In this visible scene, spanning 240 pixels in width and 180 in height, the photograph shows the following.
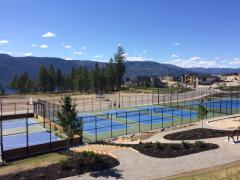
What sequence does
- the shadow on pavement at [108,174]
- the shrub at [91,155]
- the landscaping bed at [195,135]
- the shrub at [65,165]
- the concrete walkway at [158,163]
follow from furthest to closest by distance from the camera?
the landscaping bed at [195,135], the shrub at [91,155], the shrub at [65,165], the concrete walkway at [158,163], the shadow on pavement at [108,174]

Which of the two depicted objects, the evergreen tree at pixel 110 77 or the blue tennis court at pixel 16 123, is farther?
the evergreen tree at pixel 110 77

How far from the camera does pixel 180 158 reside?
738 inches

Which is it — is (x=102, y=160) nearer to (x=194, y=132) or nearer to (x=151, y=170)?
(x=151, y=170)

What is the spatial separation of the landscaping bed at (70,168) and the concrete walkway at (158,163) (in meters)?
0.53

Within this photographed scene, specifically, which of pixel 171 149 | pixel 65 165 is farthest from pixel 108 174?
pixel 171 149

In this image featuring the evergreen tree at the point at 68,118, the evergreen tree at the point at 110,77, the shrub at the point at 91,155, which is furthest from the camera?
the evergreen tree at the point at 110,77

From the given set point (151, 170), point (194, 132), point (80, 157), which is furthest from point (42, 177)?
point (194, 132)

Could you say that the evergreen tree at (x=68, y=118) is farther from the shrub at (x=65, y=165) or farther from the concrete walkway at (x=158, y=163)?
the shrub at (x=65, y=165)

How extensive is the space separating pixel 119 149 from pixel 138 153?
156 cm

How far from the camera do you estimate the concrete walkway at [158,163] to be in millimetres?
15832

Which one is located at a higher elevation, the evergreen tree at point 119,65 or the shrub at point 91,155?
the evergreen tree at point 119,65

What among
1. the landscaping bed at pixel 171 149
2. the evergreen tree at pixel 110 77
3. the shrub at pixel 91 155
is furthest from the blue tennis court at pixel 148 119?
the evergreen tree at pixel 110 77

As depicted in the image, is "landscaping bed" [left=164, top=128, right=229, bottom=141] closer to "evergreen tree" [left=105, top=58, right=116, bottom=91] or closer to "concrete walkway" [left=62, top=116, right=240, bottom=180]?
"concrete walkway" [left=62, top=116, right=240, bottom=180]

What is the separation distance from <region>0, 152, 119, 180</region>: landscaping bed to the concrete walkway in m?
0.53
